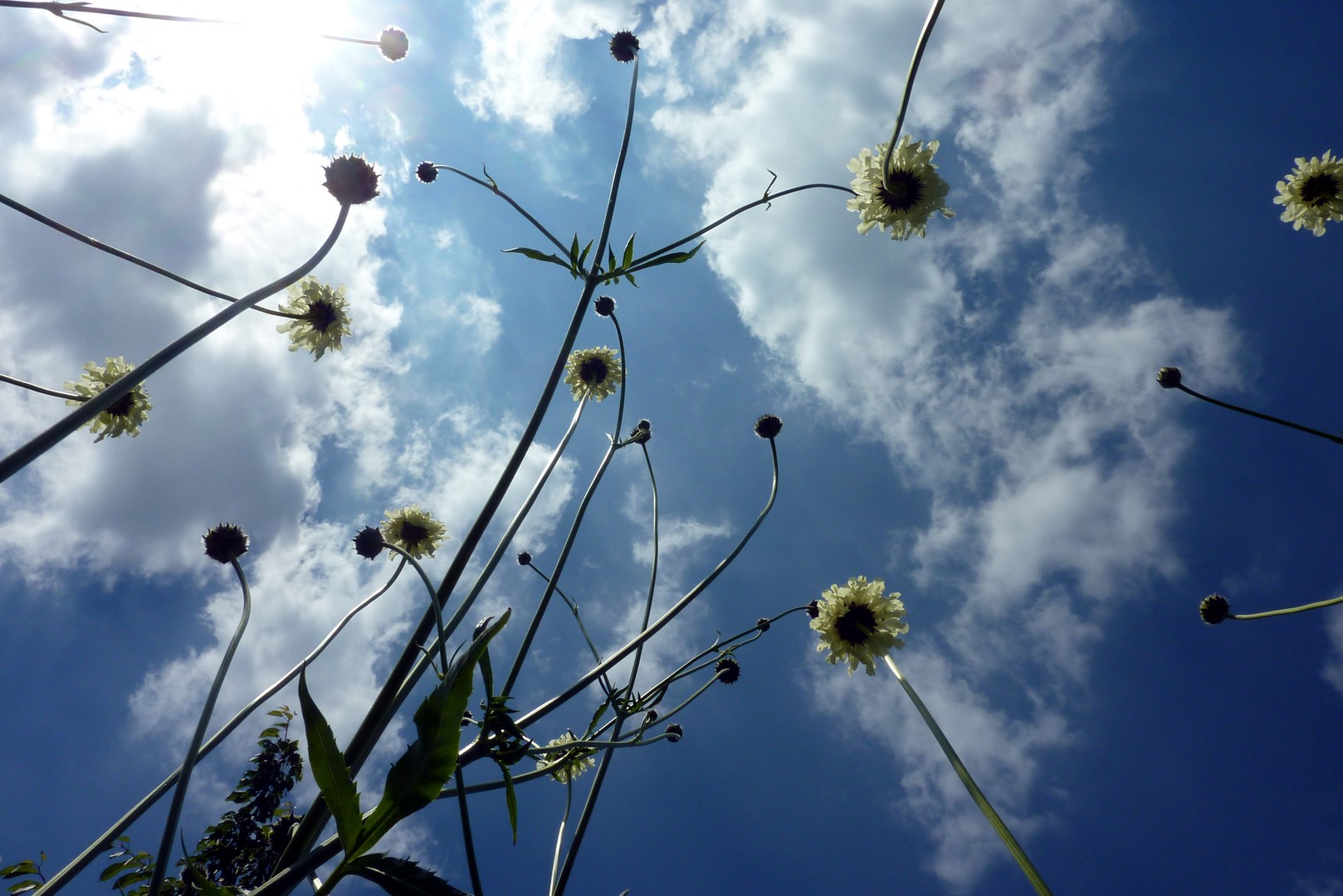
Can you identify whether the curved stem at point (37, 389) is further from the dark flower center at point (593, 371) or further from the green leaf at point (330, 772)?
the dark flower center at point (593, 371)

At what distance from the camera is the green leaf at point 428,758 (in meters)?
1.61

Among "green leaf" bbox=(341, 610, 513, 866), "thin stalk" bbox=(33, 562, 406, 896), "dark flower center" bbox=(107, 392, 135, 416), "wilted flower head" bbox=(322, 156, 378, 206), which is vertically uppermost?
"dark flower center" bbox=(107, 392, 135, 416)

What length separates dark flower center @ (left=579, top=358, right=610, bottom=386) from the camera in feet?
19.0

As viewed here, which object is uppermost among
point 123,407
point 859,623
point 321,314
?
point 123,407

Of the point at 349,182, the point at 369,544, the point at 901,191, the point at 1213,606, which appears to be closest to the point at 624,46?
the point at 901,191

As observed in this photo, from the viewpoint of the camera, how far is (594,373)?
582cm

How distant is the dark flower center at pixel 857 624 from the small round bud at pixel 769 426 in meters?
1.43

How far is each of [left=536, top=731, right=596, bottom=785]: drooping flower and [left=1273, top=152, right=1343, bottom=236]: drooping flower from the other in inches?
255

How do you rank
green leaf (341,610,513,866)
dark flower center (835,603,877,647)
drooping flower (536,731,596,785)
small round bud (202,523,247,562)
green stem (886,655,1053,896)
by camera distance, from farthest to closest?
1. dark flower center (835,603,877,647)
2. small round bud (202,523,247,562)
3. drooping flower (536,731,596,785)
4. green leaf (341,610,513,866)
5. green stem (886,655,1053,896)

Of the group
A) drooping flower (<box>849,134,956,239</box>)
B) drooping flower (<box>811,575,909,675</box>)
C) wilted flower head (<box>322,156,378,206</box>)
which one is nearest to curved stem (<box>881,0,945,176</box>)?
drooping flower (<box>849,134,956,239</box>)

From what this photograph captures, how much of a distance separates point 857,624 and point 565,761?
273 cm

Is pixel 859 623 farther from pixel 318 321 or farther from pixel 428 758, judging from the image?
pixel 318 321

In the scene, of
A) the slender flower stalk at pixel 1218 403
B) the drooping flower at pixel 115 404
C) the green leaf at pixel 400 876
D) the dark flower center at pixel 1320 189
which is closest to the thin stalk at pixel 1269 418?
the slender flower stalk at pixel 1218 403

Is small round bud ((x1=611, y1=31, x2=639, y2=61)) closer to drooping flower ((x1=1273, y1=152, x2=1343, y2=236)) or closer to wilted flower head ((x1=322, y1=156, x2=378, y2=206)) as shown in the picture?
wilted flower head ((x1=322, y1=156, x2=378, y2=206))
